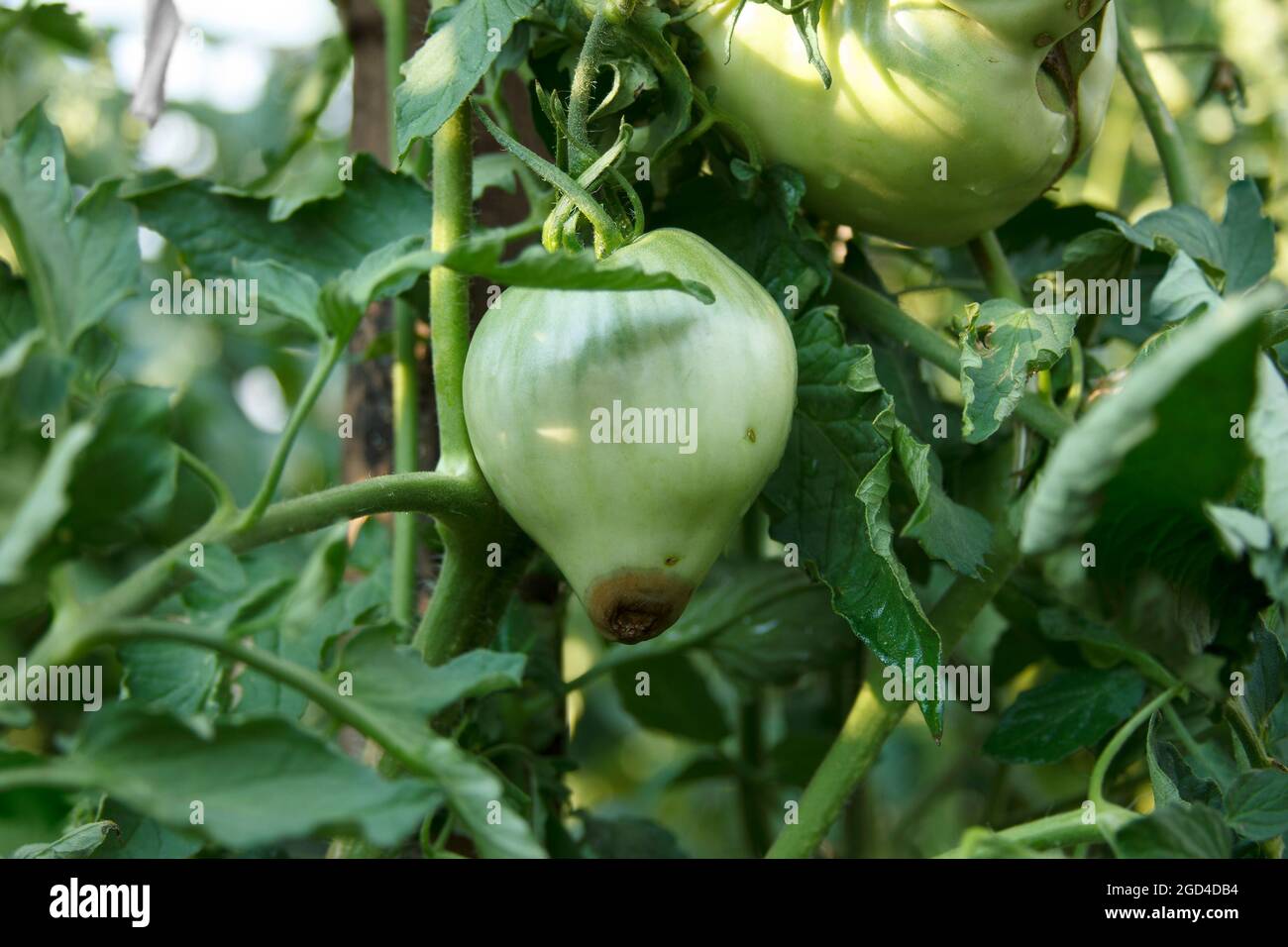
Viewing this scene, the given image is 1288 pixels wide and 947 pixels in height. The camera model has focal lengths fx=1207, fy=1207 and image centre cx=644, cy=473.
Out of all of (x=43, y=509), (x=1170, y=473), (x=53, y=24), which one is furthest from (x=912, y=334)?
(x=53, y=24)

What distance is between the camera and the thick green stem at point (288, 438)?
409 millimetres

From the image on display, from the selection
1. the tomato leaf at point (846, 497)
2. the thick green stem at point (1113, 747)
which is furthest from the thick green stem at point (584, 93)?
the thick green stem at point (1113, 747)

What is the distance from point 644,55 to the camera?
1.78 ft

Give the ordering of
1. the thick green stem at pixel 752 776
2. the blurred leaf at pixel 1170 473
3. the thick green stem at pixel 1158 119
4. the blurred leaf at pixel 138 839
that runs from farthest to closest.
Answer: the thick green stem at pixel 752 776, the thick green stem at pixel 1158 119, the blurred leaf at pixel 138 839, the blurred leaf at pixel 1170 473

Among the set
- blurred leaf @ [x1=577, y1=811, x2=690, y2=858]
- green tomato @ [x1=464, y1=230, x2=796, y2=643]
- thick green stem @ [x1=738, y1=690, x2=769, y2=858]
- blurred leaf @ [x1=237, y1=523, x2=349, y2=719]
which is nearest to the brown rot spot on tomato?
green tomato @ [x1=464, y1=230, x2=796, y2=643]

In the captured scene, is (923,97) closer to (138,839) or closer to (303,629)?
(303,629)

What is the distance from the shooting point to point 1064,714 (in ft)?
2.02

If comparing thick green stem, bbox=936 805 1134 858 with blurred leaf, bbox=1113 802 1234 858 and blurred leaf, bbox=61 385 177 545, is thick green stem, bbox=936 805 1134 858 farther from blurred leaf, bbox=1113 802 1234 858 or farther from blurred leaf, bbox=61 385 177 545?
blurred leaf, bbox=61 385 177 545

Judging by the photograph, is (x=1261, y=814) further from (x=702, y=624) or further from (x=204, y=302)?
Result: (x=204, y=302)

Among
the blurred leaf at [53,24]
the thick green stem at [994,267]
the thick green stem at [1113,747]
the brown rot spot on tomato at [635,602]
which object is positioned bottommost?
the thick green stem at [1113,747]

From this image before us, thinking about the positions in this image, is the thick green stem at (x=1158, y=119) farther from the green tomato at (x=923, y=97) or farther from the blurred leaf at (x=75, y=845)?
the blurred leaf at (x=75, y=845)

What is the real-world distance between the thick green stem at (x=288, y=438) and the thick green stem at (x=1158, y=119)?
494mm

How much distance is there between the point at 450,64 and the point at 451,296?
0.10 m

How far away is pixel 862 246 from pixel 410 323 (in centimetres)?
27
